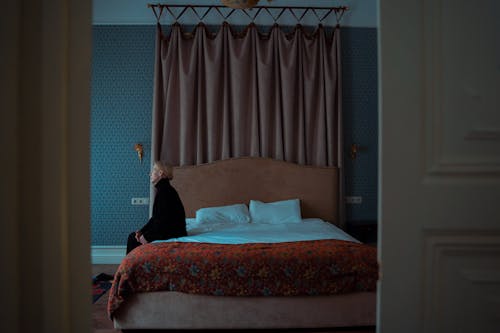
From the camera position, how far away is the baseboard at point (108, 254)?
184 inches

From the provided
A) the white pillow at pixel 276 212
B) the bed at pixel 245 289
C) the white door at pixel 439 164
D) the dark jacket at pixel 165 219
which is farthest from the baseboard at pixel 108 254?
the white door at pixel 439 164

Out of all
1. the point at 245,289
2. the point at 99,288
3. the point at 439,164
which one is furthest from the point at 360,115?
the point at 439,164

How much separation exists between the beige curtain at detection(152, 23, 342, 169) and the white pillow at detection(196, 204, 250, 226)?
75 cm

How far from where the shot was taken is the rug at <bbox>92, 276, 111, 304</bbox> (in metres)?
3.33

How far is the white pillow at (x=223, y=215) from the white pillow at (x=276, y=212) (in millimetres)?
123

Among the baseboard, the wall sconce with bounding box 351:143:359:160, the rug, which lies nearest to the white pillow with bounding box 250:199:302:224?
the wall sconce with bounding box 351:143:359:160

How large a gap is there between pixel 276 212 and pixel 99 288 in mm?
2239

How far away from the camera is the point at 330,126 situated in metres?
4.62

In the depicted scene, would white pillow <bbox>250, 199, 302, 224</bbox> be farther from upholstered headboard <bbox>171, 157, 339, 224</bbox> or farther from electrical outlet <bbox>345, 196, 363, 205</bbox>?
electrical outlet <bbox>345, 196, 363, 205</bbox>

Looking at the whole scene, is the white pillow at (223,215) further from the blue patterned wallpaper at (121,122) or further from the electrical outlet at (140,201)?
the blue patterned wallpaper at (121,122)

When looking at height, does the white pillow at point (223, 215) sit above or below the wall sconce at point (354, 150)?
below

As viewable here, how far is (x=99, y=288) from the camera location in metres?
3.59

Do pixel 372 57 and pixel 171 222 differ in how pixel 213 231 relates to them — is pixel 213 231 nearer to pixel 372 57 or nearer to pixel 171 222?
pixel 171 222

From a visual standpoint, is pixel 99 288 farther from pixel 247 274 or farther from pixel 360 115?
pixel 360 115
